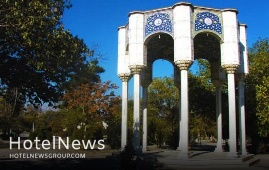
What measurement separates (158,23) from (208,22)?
2.77m

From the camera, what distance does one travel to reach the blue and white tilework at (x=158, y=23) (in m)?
17.6

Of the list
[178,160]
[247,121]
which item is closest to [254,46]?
[247,121]

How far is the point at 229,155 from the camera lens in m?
16.6

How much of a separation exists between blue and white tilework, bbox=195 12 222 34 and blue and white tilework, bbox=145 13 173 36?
1.52 m

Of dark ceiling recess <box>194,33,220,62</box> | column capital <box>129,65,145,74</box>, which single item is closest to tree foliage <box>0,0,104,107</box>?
column capital <box>129,65,145,74</box>

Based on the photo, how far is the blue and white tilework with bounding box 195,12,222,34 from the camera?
17.3 metres

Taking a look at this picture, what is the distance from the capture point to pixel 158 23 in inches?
707

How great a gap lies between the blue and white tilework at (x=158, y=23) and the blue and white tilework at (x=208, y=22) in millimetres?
1522

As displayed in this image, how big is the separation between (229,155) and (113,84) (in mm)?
20166

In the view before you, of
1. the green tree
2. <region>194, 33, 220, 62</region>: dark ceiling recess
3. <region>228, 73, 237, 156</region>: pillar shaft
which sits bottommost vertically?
<region>228, 73, 237, 156</region>: pillar shaft

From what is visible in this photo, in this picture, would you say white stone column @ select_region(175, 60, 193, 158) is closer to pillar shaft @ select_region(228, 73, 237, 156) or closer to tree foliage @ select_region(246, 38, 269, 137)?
pillar shaft @ select_region(228, 73, 237, 156)

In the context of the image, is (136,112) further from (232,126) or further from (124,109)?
(232,126)

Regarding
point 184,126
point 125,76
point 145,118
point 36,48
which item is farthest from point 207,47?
point 36,48

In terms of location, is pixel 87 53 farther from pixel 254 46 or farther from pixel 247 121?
pixel 254 46
